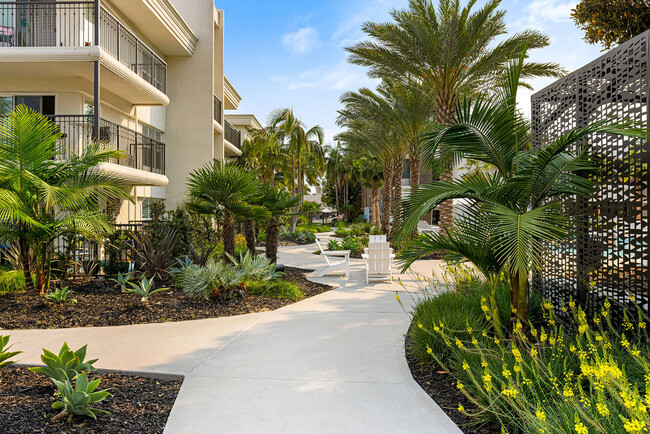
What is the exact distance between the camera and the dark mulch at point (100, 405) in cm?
318

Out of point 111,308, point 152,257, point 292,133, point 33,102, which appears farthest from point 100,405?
point 292,133

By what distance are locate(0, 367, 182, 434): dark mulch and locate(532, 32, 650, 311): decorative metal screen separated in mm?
4298

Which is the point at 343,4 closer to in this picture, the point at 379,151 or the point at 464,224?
the point at 464,224

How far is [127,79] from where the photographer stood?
41.8 ft

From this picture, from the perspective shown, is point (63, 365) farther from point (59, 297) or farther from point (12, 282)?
point (12, 282)

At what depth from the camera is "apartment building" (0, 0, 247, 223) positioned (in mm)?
11805

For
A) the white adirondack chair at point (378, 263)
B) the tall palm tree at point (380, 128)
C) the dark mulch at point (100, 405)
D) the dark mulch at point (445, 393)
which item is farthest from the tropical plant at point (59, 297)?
the tall palm tree at point (380, 128)

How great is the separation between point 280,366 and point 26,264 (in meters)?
5.59

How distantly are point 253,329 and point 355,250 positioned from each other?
11.9 metres

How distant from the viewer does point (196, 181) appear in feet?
29.2

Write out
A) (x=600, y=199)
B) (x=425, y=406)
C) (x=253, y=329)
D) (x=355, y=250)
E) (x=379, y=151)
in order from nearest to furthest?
(x=425, y=406), (x=600, y=199), (x=253, y=329), (x=355, y=250), (x=379, y=151)

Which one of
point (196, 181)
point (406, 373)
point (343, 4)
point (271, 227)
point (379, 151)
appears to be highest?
point (343, 4)

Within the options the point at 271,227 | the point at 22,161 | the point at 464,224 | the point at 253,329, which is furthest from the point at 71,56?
the point at 464,224

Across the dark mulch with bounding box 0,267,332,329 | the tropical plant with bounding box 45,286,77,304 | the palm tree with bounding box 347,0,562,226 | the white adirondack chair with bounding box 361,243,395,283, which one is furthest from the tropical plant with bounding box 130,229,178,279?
the palm tree with bounding box 347,0,562,226
